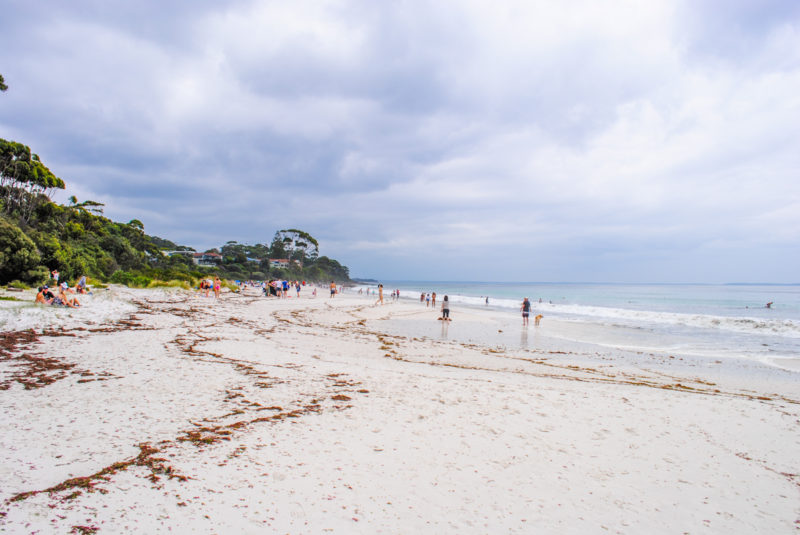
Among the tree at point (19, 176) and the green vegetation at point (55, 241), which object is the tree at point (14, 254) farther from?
the tree at point (19, 176)

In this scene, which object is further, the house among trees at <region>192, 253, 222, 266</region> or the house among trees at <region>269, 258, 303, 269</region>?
the house among trees at <region>269, 258, 303, 269</region>

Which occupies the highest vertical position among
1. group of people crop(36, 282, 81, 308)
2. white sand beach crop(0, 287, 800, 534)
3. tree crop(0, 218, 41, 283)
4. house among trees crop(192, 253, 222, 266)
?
house among trees crop(192, 253, 222, 266)

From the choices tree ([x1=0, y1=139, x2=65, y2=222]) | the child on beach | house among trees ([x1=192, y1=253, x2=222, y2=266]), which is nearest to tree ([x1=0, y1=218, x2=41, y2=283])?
the child on beach

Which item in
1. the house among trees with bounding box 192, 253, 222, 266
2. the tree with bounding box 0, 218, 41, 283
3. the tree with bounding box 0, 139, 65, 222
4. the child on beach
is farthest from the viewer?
the house among trees with bounding box 192, 253, 222, 266

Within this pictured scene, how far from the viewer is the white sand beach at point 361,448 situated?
2736 mm

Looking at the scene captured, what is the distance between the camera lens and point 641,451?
425 centimetres

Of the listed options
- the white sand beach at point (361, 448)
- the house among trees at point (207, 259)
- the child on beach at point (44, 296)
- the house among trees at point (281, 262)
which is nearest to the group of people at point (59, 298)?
the child on beach at point (44, 296)

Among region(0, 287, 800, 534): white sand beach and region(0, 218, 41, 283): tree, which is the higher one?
region(0, 218, 41, 283): tree

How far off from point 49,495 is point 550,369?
916 cm

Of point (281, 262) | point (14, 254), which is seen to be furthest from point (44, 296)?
point (281, 262)

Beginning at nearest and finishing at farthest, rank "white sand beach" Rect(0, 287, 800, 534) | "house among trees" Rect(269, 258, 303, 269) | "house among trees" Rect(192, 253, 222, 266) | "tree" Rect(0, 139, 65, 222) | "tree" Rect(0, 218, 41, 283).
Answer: "white sand beach" Rect(0, 287, 800, 534), "tree" Rect(0, 218, 41, 283), "tree" Rect(0, 139, 65, 222), "house among trees" Rect(192, 253, 222, 266), "house among trees" Rect(269, 258, 303, 269)

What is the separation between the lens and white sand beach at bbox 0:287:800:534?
2736 mm

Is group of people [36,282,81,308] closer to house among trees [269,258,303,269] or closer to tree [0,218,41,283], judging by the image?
tree [0,218,41,283]

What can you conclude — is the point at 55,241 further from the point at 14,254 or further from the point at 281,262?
the point at 281,262
